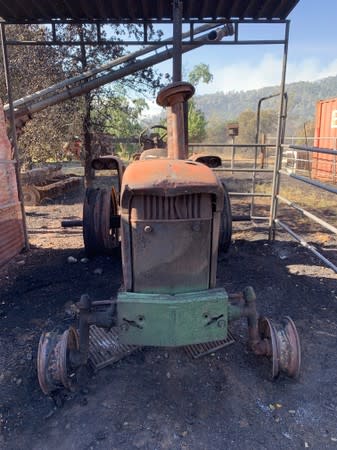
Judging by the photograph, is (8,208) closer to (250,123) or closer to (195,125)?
(195,125)

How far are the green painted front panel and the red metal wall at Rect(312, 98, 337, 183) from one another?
1117 centimetres

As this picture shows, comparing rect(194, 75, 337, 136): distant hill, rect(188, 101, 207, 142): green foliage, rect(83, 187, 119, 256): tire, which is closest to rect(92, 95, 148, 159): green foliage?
rect(83, 187, 119, 256): tire

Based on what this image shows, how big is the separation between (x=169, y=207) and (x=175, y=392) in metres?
1.22

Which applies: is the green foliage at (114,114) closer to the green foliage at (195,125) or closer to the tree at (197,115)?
the tree at (197,115)

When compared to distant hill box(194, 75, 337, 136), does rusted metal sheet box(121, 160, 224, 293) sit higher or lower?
lower

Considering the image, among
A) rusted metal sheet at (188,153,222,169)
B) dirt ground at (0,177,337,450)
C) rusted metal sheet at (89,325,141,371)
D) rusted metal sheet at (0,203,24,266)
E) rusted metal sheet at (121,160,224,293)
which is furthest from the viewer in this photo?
rusted metal sheet at (0,203,24,266)

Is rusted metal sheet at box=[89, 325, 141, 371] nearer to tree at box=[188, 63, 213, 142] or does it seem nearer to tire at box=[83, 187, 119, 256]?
tire at box=[83, 187, 119, 256]

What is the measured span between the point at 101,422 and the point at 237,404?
2.78 ft

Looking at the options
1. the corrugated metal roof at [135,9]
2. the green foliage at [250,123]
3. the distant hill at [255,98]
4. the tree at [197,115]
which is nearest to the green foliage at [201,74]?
the tree at [197,115]

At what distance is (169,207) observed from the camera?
227cm

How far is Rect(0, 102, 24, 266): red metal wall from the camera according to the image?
4.73 m

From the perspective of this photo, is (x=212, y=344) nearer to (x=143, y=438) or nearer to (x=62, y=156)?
(x=143, y=438)

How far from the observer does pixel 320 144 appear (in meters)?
13.8

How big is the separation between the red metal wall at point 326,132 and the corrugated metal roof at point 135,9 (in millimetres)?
8514
